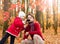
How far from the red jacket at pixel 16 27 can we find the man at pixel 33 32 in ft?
0.33

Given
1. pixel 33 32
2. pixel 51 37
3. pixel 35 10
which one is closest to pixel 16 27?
pixel 33 32

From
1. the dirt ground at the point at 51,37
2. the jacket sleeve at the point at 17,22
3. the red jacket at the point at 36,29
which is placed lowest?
the dirt ground at the point at 51,37

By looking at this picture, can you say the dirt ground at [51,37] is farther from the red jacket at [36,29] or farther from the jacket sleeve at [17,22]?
the jacket sleeve at [17,22]

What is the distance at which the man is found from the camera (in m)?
2.73

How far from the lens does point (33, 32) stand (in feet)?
9.02

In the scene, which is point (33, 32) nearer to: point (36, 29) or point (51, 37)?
point (36, 29)

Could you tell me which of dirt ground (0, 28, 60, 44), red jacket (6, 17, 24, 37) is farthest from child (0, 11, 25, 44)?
dirt ground (0, 28, 60, 44)

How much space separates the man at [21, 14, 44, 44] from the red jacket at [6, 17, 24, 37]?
4.0 inches

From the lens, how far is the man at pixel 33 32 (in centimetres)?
273

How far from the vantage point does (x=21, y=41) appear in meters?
2.80

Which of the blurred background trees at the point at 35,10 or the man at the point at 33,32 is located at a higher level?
the blurred background trees at the point at 35,10

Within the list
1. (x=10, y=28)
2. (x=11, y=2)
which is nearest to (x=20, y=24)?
(x=10, y=28)

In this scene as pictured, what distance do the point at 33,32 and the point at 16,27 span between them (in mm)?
241

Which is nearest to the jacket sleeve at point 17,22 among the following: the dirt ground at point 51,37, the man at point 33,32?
the man at point 33,32
